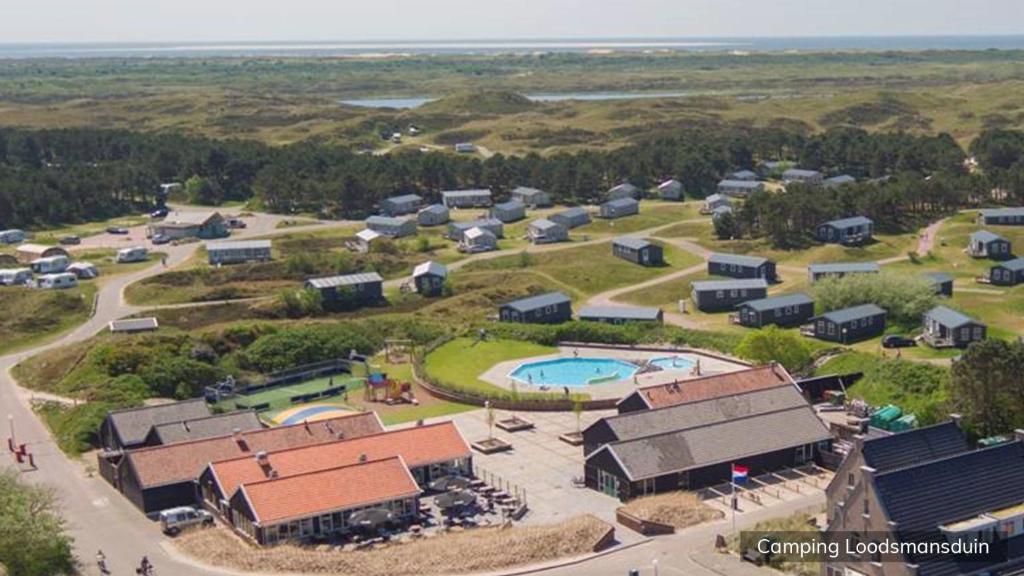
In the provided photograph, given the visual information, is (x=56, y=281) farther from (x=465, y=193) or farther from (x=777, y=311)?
(x=777, y=311)

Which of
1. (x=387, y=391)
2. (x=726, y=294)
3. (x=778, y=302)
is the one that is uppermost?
(x=778, y=302)

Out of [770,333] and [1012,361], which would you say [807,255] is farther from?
[1012,361]

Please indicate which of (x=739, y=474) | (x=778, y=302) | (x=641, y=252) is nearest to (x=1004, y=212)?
(x=641, y=252)

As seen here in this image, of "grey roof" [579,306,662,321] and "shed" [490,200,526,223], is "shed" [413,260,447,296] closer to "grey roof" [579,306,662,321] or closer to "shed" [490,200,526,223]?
"grey roof" [579,306,662,321]

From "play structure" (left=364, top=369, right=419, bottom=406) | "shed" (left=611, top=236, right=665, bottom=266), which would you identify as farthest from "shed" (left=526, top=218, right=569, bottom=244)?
"play structure" (left=364, top=369, right=419, bottom=406)

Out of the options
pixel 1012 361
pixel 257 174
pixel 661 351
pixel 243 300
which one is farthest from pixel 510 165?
pixel 1012 361

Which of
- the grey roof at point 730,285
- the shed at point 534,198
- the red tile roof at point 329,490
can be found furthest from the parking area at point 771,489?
the shed at point 534,198
